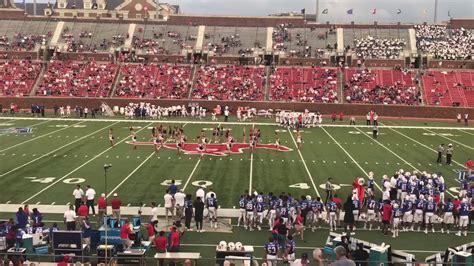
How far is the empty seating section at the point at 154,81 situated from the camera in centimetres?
5122

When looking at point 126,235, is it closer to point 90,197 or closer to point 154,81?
point 90,197

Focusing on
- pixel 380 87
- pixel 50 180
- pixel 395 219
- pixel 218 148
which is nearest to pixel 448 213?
A: pixel 395 219

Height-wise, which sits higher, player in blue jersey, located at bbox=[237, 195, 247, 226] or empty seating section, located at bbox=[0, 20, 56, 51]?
empty seating section, located at bbox=[0, 20, 56, 51]

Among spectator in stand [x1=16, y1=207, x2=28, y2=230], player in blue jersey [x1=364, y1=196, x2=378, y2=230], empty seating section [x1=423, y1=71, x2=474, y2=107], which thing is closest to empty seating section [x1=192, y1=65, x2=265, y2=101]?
empty seating section [x1=423, y1=71, x2=474, y2=107]

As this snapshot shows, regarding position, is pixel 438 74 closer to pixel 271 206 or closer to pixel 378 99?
pixel 378 99

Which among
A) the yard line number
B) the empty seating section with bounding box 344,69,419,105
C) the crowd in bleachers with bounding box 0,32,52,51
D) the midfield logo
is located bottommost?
the yard line number

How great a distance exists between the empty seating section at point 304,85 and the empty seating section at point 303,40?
5159 millimetres

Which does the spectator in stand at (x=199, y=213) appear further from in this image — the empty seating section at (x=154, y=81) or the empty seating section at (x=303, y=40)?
the empty seating section at (x=303, y=40)

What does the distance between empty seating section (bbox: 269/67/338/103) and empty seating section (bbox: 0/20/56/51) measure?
27.5 meters

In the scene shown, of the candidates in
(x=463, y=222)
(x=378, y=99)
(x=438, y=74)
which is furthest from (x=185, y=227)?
(x=438, y=74)

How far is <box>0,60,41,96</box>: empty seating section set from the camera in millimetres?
50938

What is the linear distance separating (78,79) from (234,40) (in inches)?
781

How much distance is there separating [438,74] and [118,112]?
32.5m

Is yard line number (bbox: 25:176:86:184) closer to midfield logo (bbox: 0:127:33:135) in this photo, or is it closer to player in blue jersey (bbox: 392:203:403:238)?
player in blue jersey (bbox: 392:203:403:238)
